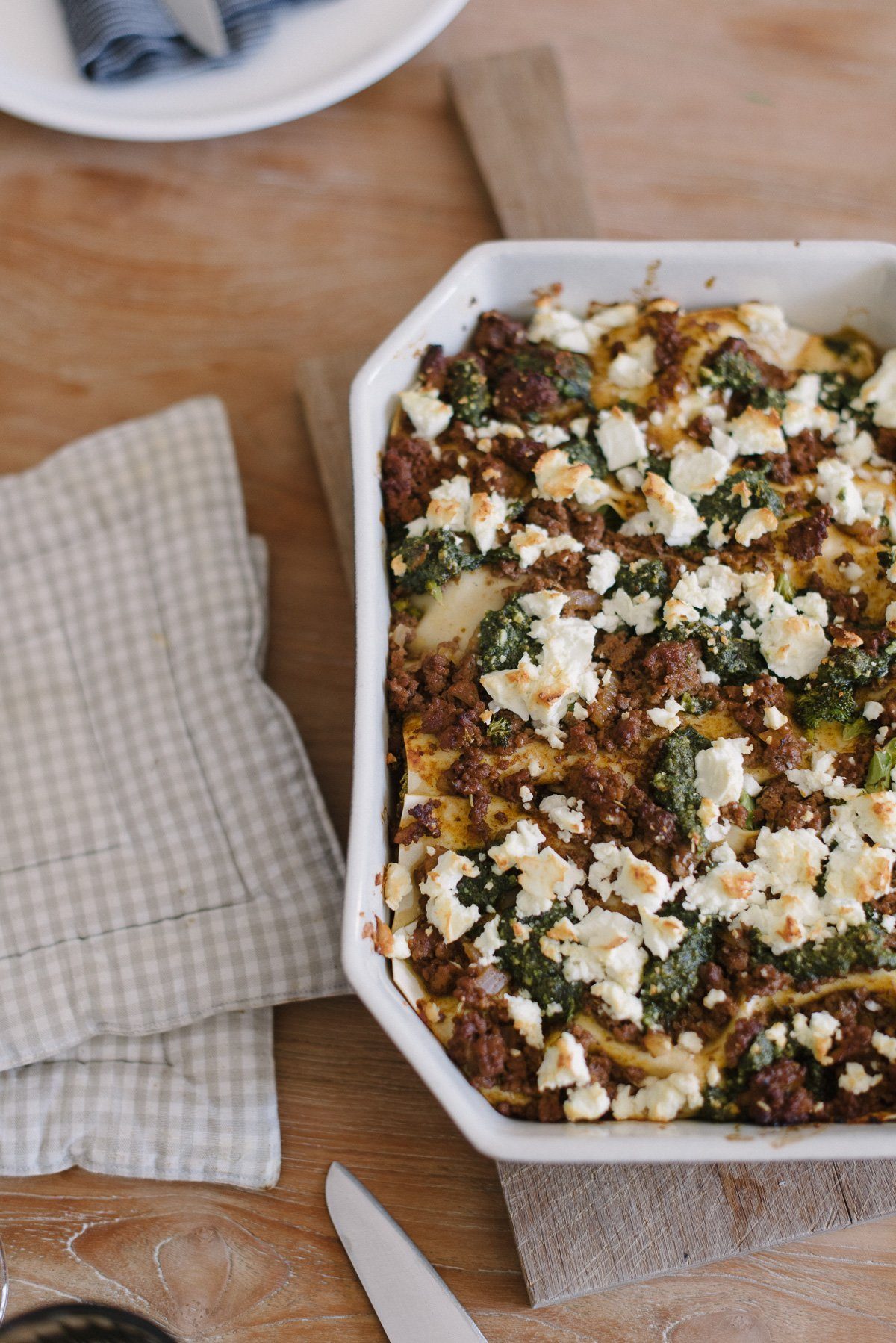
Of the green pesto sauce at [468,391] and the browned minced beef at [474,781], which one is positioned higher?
the green pesto sauce at [468,391]

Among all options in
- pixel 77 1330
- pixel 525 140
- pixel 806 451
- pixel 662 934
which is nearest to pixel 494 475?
pixel 806 451

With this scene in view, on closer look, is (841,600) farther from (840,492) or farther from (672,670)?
(672,670)

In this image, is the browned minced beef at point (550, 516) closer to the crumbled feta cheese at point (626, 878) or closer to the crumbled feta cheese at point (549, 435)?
the crumbled feta cheese at point (549, 435)

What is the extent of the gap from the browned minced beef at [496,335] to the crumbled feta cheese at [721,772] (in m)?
0.79

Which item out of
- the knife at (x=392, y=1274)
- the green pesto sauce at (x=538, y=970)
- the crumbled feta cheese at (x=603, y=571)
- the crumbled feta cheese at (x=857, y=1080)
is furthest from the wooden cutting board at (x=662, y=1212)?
the crumbled feta cheese at (x=603, y=571)

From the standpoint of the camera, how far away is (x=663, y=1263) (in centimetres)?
162

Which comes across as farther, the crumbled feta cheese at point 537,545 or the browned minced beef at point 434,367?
the browned minced beef at point 434,367

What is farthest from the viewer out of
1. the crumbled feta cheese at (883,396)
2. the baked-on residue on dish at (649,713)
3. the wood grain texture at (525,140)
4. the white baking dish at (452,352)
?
the wood grain texture at (525,140)

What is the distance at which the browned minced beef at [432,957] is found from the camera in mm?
1540

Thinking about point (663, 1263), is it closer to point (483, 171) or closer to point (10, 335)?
point (483, 171)

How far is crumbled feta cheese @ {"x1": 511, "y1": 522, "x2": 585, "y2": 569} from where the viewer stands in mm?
1669

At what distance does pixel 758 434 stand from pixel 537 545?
410mm

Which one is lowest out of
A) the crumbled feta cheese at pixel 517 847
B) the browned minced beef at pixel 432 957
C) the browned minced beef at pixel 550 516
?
the browned minced beef at pixel 432 957

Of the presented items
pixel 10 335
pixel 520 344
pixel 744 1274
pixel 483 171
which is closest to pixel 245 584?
pixel 520 344
